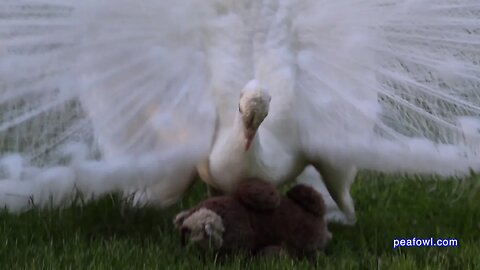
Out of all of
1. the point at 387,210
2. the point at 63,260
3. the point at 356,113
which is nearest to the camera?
the point at 63,260

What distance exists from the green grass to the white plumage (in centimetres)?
14

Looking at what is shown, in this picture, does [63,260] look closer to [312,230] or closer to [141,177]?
[141,177]

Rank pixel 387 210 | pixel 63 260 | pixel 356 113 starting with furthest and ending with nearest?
1. pixel 387 210
2. pixel 356 113
3. pixel 63 260

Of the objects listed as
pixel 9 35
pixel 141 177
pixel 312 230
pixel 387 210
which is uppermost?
pixel 9 35

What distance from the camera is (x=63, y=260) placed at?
2.68 m

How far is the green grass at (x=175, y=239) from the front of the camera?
2668mm

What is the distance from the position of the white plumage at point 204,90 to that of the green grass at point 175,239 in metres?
0.14

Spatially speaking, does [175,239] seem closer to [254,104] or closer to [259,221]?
[259,221]

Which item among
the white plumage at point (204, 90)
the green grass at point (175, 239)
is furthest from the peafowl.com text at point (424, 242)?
the white plumage at point (204, 90)

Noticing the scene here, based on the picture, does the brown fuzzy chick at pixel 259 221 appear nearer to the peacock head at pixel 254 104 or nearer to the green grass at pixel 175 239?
the green grass at pixel 175 239

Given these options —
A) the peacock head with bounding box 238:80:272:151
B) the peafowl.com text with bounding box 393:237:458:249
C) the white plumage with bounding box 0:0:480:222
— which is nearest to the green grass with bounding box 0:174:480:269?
the peafowl.com text with bounding box 393:237:458:249

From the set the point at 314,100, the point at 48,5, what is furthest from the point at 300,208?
the point at 48,5

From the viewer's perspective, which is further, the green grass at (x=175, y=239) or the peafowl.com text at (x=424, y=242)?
the peafowl.com text at (x=424, y=242)

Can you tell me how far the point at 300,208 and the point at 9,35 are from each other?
1.03 metres
